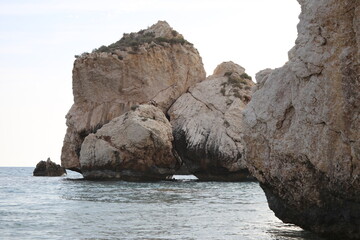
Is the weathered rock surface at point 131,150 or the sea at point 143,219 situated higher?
the weathered rock surface at point 131,150

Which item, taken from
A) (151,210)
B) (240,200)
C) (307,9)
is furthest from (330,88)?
(240,200)

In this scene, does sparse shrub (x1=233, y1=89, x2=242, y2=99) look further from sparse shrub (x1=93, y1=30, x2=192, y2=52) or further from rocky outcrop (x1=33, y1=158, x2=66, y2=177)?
rocky outcrop (x1=33, y1=158, x2=66, y2=177)

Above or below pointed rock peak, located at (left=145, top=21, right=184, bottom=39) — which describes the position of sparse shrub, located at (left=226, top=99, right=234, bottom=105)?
below

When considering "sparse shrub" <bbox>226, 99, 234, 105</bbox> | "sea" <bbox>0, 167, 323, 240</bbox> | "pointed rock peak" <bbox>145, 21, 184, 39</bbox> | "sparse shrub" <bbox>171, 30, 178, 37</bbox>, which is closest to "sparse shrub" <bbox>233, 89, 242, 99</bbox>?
"sparse shrub" <bbox>226, 99, 234, 105</bbox>

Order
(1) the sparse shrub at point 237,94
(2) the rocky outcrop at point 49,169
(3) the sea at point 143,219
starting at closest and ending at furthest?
(3) the sea at point 143,219 < (1) the sparse shrub at point 237,94 < (2) the rocky outcrop at point 49,169

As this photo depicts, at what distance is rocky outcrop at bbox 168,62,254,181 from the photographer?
4528 centimetres

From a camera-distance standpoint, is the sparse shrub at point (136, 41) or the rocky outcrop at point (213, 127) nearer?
the rocky outcrop at point (213, 127)

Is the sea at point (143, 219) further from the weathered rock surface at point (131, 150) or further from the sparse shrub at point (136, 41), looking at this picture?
the sparse shrub at point (136, 41)

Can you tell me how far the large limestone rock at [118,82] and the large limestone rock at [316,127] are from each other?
120ft

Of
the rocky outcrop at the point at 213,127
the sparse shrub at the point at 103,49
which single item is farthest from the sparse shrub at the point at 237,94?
the sparse shrub at the point at 103,49

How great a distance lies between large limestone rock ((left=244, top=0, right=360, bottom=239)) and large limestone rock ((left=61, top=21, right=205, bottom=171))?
3645 cm

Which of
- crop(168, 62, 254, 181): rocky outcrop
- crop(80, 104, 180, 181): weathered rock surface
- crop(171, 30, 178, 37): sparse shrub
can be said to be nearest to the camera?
crop(80, 104, 180, 181): weathered rock surface

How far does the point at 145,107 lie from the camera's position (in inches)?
1845

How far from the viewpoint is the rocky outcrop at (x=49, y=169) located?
212ft
